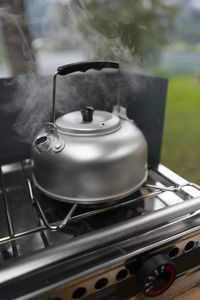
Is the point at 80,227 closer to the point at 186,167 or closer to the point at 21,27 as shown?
the point at 21,27

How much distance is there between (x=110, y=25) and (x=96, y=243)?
25.2 inches

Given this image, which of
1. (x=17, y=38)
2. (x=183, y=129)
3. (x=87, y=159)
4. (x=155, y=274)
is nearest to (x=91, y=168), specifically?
(x=87, y=159)

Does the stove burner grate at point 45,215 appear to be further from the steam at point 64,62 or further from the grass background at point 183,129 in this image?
the grass background at point 183,129

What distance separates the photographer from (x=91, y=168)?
538 millimetres

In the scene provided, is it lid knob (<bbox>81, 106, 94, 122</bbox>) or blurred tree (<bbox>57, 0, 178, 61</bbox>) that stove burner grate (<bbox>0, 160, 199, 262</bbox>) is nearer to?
lid knob (<bbox>81, 106, 94, 122</bbox>)

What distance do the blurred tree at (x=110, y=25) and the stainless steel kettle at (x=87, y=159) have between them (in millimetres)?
191

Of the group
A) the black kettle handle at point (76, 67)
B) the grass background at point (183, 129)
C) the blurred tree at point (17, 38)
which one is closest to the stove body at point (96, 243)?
the blurred tree at point (17, 38)

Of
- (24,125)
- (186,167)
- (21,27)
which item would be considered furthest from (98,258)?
(186,167)

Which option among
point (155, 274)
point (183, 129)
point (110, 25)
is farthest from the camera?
point (183, 129)

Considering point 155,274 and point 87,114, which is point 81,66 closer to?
point 87,114

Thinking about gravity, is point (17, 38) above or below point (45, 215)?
above

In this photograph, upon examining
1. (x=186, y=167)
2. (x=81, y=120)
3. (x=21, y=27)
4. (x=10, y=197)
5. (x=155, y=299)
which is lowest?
(x=186, y=167)

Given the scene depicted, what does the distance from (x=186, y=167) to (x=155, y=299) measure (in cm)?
170

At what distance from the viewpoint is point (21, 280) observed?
0.43 m
